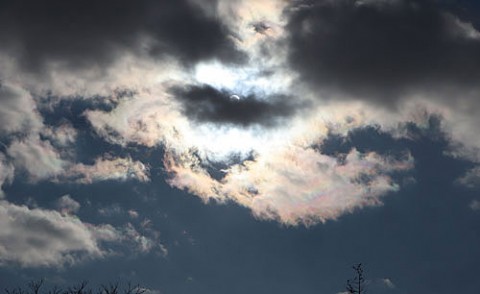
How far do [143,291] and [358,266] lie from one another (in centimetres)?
2574

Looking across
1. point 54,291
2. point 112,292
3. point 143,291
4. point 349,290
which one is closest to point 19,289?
point 54,291

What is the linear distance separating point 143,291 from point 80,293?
29.9ft

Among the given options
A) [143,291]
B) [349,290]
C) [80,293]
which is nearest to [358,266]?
[349,290]

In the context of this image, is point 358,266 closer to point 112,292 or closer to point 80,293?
point 112,292

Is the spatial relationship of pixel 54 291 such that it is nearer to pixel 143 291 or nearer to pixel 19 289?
pixel 19 289

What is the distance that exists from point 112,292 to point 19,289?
1281 centimetres

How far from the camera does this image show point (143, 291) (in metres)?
54.3

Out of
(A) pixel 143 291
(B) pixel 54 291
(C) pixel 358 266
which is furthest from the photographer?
(B) pixel 54 291

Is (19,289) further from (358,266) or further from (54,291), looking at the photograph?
(358,266)

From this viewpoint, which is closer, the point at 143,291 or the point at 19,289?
the point at 143,291

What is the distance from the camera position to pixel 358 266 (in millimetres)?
39406

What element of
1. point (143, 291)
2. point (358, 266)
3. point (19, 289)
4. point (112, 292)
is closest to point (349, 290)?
point (358, 266)

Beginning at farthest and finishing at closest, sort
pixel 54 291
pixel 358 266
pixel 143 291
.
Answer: pixel 54 291, pixel 143 291, pixel 358 266

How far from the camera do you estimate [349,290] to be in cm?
3966
